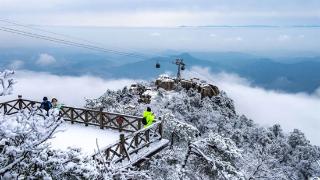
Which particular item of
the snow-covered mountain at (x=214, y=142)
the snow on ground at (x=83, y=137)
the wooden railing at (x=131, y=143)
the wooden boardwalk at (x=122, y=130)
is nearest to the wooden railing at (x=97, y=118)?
the wooden boardwalk at (x=122, y=130)

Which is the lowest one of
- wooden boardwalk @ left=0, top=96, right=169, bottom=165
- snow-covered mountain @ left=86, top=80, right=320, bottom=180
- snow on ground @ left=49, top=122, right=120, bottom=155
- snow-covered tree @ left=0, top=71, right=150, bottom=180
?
snow-covered mountain @ left=86, top=80, right=320, bottom=180

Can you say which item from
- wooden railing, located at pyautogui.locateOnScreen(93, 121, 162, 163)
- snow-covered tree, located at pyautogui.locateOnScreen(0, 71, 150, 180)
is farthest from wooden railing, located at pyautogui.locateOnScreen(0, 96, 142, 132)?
snow-covered tree, located at pyautogui.locateOnScreen(0, 71, 150, 180)

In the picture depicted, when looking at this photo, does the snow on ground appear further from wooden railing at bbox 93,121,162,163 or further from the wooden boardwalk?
wooden railing at bbox 93,121,162,163

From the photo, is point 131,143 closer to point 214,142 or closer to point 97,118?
point 97,118

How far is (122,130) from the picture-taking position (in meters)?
21.4

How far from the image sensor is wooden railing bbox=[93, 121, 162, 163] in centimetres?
1582

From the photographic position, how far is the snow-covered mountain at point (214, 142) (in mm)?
21852

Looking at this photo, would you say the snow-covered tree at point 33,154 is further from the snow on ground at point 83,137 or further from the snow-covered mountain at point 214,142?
the snow-covered mountain at point 214,142

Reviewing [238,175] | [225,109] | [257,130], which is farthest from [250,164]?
[225,109]

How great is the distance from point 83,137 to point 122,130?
204 cm

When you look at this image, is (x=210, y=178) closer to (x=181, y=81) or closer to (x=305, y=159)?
(x=305, y=159)

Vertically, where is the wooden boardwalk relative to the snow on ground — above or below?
Result: above

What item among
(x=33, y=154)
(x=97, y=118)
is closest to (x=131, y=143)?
(x=97, y=118)

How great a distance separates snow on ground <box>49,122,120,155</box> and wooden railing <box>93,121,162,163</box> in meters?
1.33
